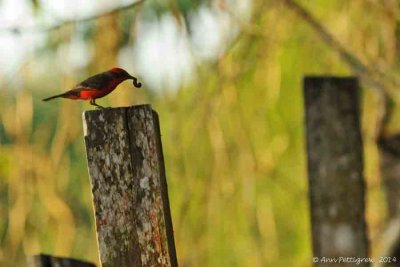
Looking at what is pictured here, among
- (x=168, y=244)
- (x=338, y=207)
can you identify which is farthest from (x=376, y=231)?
(x=168, y=244)

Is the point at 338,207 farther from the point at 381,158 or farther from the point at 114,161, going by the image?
the point at 114,161

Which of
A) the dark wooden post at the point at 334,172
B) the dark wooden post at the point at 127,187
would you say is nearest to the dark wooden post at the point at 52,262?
the dark wooden post at the point at 127,187

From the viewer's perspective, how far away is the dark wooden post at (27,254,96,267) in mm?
2881

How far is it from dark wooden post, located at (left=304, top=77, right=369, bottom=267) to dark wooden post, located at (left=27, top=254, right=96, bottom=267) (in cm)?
146

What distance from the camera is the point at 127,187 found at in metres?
2.51

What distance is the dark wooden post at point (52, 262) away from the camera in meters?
2.88

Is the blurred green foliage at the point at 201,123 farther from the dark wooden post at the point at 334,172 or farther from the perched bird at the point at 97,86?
the perched bird at the point at 97,86

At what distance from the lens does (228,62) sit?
5086 mm

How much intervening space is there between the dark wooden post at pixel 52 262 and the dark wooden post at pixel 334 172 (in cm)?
146

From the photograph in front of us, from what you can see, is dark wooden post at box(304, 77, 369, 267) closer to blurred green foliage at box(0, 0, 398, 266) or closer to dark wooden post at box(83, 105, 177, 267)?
blurred green foliage at box(0, 0, 398, 266)

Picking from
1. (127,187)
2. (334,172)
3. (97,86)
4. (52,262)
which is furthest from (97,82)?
(334,172)

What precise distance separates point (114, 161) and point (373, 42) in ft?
11.0

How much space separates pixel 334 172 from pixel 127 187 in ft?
6.06

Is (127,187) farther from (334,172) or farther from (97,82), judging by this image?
(334,172)
